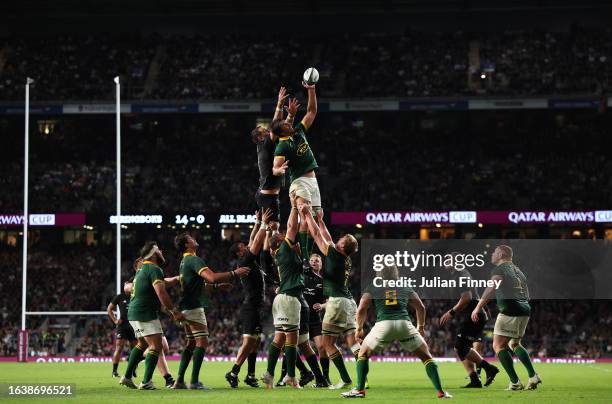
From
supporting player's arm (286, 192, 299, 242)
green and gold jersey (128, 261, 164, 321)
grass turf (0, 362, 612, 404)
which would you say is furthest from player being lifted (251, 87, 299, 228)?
grass turf (0, 362, 612, 404)

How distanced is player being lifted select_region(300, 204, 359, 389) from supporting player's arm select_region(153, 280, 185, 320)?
8.28ft

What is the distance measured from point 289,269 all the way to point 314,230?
0.83 metres

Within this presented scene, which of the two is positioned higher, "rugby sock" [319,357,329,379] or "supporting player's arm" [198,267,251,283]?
"supporting player's arm" [198,267,251,283]

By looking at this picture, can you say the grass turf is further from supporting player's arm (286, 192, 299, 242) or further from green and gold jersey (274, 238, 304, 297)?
supporting player's arm (286, 192, 299, 242)

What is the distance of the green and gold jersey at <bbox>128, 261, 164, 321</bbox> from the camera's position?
1603 cm

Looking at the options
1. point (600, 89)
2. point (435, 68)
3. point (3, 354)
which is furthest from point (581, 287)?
point (3, 354)

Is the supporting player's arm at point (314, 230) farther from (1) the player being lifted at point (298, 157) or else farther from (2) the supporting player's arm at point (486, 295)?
(2) the supporting player's arm at point (486, 295)

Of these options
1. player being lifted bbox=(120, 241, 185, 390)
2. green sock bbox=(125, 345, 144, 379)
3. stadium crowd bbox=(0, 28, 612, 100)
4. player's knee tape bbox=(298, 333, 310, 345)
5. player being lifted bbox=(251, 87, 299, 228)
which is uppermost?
stadium crowd bbox=(0, 28, 612, 100)

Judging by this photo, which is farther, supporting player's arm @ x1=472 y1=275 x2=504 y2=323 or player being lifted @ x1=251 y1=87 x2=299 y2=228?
player being lifted @ x1=251 y1=87 x2=299 y2=228

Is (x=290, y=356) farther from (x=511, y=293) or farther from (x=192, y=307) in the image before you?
(x=511, y=293)

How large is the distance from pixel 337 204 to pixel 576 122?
14958mm

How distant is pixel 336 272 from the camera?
1549cm

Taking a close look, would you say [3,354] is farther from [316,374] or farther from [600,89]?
[600,89]

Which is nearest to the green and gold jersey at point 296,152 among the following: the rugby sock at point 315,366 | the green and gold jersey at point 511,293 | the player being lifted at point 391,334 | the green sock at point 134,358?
the player being lifted at point 391,334
